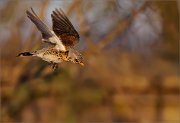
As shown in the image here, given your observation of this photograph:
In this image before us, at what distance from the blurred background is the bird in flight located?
3.01 metres

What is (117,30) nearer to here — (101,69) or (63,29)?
(101,69)

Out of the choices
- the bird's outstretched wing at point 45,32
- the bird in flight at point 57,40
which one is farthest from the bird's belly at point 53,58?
the bird's outstretched wing at point 45,32

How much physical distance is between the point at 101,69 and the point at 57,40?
6017 mm

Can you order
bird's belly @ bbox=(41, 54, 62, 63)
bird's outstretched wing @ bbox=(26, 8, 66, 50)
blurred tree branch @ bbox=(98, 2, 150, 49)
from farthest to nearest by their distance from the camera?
blurred tree branch @ bbox=(98, 2, 150, 49) < bird's outstretched wing @ bbox=(26, 8, 66, 50) < bird's belly @ bbox=(41, 54, 62, 63)

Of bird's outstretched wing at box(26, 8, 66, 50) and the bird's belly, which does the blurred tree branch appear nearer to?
bird's outstretched wing at box(26, 8, 66, 50)

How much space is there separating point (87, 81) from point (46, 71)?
2.83 m

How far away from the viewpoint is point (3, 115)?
9547mm

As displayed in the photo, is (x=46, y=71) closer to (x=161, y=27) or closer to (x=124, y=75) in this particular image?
(x=161, y=27)

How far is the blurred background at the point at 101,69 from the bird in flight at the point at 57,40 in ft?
9.87

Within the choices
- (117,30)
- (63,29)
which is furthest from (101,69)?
(63,29)

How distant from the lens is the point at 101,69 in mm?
10156

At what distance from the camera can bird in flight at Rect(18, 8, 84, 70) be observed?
13.1ft

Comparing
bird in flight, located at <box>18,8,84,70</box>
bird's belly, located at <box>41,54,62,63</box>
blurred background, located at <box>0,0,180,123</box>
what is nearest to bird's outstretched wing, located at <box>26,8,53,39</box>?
bird in flight, located at <box>18,8,84,70</box>

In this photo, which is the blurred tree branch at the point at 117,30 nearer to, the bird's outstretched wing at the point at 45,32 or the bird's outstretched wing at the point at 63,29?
the bird's outstretched wing at the point at 63,29
